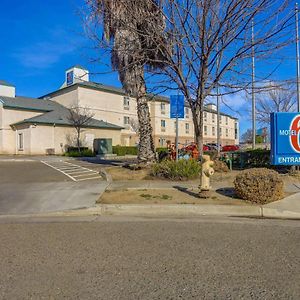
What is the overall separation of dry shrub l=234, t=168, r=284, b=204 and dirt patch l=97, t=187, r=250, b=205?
27 centimetres

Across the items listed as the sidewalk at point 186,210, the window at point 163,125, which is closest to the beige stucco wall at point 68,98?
the window at point 163,125

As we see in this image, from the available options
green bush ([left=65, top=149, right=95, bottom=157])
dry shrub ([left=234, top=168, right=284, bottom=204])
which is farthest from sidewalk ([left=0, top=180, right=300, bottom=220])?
green bush ([left=65, top=149, right=95, bottom=157])

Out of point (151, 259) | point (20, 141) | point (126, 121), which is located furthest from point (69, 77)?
point (151, 259)

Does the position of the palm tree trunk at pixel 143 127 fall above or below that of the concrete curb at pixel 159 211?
above

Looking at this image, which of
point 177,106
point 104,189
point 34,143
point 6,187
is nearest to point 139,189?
point 104,189

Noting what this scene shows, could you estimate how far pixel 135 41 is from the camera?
12883 millimetres

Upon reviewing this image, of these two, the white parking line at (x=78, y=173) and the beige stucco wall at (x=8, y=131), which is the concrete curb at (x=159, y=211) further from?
the beige stucco wall at (x=8, y=131)

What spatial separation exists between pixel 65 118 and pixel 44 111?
3.67 metres

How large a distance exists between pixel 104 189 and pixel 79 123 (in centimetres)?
2767

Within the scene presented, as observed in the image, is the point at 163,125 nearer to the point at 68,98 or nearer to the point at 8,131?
the point at 68,98

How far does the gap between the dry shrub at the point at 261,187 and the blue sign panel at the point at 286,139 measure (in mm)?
3994

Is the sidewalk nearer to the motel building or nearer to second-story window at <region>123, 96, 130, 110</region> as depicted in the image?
the motel building

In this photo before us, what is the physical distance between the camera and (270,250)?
16.2 feet

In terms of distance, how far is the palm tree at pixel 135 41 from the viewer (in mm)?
11875
